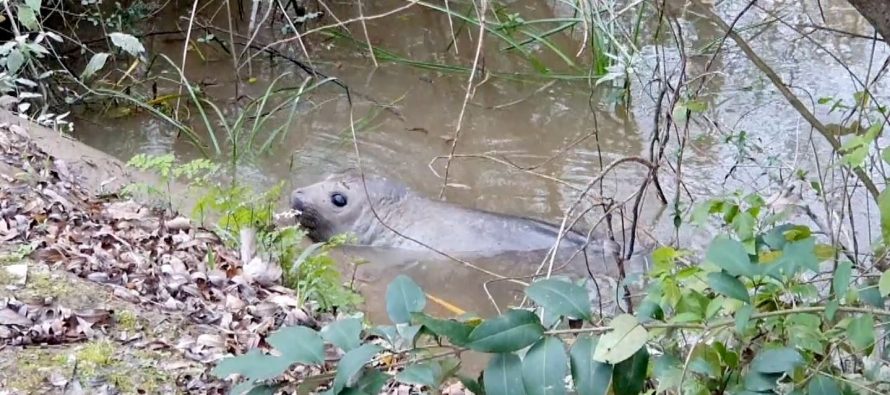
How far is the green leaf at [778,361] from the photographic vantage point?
1889 mm

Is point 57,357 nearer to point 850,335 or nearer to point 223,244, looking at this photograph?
point 223,244

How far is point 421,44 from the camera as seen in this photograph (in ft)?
32.0

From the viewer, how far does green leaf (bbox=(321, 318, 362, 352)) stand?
5.88 ft

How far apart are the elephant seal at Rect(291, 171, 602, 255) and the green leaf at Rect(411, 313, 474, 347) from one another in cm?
437

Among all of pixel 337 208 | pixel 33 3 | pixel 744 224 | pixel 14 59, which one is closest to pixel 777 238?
pixel 744 224

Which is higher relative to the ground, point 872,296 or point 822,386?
point 872,296

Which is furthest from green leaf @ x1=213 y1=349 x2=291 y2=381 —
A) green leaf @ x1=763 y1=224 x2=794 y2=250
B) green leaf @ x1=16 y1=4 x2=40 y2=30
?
green leaf @ x1=16 y1=4 x2=40 y2=30

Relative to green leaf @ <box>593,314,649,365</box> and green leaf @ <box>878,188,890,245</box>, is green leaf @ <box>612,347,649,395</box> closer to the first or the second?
green leaf @ <box>593,314,649,365</box>

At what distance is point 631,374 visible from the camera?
6.15 ft

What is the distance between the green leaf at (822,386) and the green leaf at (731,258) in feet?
0.75

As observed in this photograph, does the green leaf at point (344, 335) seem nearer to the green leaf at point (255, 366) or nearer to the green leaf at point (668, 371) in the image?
the green leaf at point (255, 366)

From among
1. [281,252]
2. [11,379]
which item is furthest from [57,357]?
[281,252]

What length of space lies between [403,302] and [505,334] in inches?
9.1

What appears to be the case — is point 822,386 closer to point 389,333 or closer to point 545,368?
point 545,368
